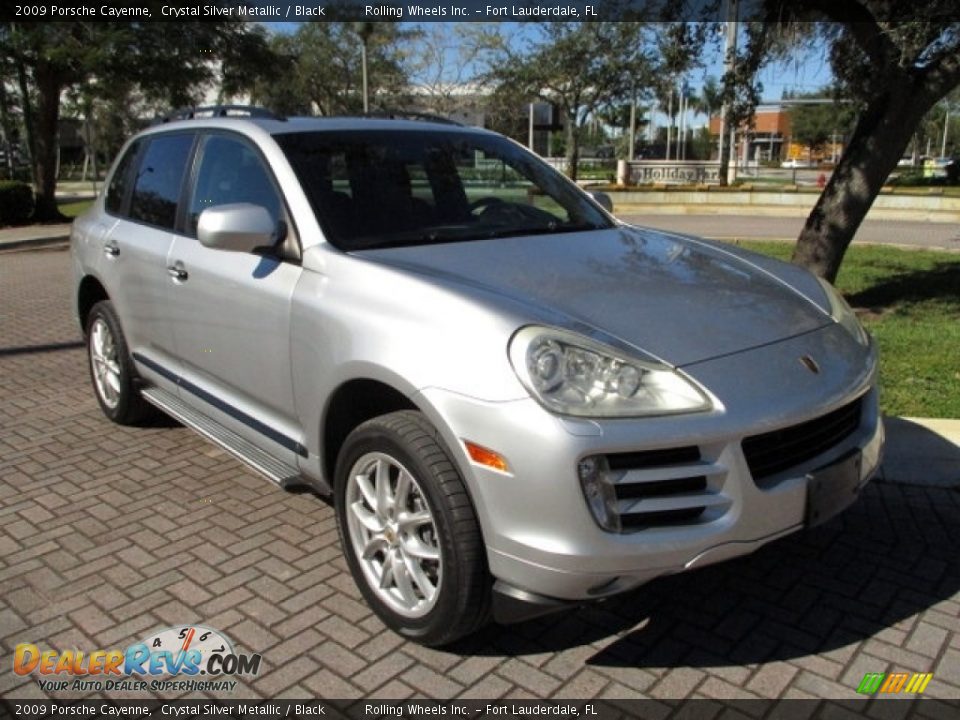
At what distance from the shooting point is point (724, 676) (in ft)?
A: 9.02

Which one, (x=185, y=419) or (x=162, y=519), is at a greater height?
(x=185, y=419)

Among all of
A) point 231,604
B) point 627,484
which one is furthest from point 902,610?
point 231,604

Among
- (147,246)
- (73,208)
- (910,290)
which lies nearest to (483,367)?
(147,246)

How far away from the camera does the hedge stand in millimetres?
20078

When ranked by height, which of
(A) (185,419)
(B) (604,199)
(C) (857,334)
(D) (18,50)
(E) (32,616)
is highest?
(D) (18,50)

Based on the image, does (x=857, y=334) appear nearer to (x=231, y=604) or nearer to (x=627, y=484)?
(x=627, y=484)

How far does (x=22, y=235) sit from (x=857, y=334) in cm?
1892

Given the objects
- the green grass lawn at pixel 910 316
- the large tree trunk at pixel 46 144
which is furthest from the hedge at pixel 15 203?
the green grass lawn at pixel 910 316

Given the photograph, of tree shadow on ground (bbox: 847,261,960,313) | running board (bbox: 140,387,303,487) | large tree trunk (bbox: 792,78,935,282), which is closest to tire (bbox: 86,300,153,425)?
running board (bbox: 140,387,303,487)

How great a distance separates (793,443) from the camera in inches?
105

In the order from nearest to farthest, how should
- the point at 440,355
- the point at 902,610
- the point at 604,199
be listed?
1. the point at 440,355
2. the point at 902,610
3. the point at 604,199

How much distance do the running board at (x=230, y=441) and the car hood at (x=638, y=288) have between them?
3.17 ft

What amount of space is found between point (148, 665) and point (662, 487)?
1812 millimetres

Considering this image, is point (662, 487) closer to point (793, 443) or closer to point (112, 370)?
point (793, 443)
